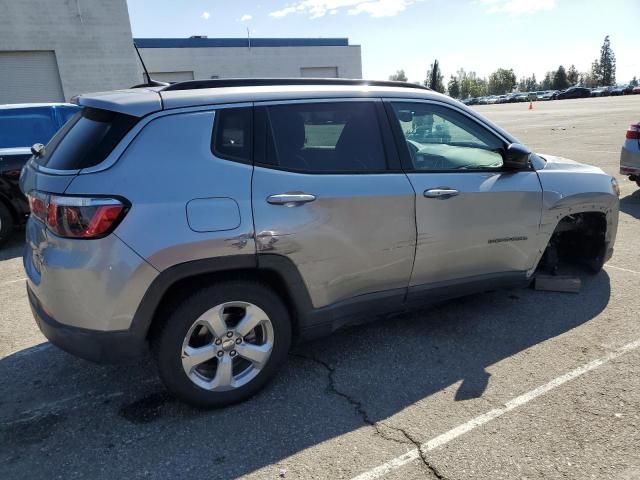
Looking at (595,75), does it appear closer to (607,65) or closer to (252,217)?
(607,65)

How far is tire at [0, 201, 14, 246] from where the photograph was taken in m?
6.51

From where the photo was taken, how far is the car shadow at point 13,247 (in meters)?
6.32

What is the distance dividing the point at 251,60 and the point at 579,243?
38.3 metres

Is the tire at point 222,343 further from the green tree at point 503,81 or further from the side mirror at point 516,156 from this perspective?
the green tree at point 503,81

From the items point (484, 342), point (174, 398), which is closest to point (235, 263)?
point (174, 398)

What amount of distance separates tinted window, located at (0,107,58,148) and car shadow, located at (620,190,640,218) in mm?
8440

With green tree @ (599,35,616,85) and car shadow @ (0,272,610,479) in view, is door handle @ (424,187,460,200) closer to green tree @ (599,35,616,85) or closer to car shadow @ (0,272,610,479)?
car shadow @ (0,272,610,479)

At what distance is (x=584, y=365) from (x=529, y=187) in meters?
1.33

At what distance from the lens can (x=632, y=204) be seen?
7.57 m

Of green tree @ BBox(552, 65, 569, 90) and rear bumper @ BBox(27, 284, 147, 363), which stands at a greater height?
green tree @ BBox(552, 65, 569, 90)

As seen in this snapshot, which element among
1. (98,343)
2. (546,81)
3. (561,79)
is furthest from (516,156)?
(546,81)

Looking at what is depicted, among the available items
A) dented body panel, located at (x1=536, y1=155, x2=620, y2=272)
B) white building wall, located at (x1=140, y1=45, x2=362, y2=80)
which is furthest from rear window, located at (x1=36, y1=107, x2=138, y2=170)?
white building wall, located at (x1=140, y1=45, x2=362, y2=80)

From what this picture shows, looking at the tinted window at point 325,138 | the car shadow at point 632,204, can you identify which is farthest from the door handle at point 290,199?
the car shadow at point 632,204

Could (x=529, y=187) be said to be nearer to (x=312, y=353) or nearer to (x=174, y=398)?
(x=312, y=353)
